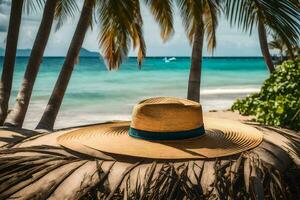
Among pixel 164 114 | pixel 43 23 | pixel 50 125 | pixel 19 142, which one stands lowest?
pixel 50 125

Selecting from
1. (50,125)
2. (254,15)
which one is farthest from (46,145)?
(50,125)

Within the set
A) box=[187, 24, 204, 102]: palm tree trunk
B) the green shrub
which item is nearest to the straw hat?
the green shrub

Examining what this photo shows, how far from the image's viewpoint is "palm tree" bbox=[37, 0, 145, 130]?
5.75 metres

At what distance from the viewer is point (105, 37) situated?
7.88 meters

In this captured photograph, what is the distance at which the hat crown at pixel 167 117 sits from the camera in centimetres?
230

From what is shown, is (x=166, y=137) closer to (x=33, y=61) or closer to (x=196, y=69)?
(x=33, y=61)

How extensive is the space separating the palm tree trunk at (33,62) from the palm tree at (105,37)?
37 centimetres

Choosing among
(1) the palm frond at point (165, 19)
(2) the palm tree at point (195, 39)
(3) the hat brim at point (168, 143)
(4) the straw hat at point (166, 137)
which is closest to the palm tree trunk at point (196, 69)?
(2) the palm tree at point (195, 39)

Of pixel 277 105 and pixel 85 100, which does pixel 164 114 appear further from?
pixel 85 100

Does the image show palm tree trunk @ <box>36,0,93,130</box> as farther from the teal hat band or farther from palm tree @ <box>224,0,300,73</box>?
the teal hat band

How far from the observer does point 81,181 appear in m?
1.78

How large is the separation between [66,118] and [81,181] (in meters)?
15.2

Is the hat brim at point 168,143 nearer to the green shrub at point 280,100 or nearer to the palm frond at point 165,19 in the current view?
the green shrub at point 280,100

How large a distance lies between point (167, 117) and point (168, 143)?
0.16 m
